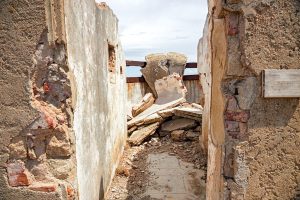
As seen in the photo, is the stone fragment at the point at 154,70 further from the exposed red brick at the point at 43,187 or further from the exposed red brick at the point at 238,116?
the exposed red brick at the point at 43,187

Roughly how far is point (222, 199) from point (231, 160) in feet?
1.08

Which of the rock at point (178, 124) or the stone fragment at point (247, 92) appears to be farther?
the rock at point (178, 124)

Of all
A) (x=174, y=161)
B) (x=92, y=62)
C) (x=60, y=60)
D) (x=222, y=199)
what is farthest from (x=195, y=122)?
(x=60, y=60)

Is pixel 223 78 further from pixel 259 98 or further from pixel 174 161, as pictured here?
pixel 174 161

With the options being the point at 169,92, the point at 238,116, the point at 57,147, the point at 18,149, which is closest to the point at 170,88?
the point at 169,92

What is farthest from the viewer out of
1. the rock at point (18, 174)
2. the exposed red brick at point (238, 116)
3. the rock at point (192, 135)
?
the rock at point (192, 135)

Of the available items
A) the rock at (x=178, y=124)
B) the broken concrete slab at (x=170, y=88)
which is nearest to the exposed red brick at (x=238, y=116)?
the rock at (x=178, y=124)

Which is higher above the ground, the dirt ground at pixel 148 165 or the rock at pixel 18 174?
the rock at pixel 18 174

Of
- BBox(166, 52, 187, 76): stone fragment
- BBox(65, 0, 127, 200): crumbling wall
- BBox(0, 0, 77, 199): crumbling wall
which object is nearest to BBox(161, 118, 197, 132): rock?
BBox(166, 52, 187, 76): stone fragment

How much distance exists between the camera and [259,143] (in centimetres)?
209

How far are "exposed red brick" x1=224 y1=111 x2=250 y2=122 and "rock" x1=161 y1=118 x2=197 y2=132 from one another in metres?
4.83

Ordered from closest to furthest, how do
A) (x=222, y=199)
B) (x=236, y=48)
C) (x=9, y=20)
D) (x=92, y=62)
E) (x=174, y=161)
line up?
(x=9, y=20), (x=236, y=48), (x=222, y=199), (x=92, y=62), (x=174, y=161)

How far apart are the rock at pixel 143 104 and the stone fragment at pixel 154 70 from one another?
0.39m

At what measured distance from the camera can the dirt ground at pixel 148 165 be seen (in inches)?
160
